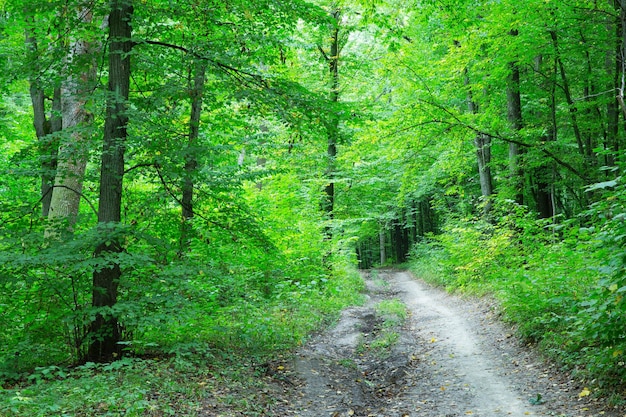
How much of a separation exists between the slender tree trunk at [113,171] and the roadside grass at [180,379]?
0.47m

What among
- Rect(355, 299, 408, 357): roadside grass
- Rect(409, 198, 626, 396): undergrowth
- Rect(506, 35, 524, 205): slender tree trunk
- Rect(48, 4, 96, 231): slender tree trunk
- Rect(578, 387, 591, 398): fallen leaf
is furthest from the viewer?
Rect(506, 35, 524, 205): slender tree trunk

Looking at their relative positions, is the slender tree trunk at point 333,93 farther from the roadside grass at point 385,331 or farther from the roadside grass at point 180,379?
the roadside grass at point 180,379

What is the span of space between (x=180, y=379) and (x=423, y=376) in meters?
4.18

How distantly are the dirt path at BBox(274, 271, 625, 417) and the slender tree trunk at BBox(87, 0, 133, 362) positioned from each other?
2820 mm

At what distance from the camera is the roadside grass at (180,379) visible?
469 centimetres

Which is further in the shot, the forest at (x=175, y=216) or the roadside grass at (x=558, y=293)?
the forest at (x=175, y=216)

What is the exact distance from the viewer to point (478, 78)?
16.1m

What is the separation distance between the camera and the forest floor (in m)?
6.03

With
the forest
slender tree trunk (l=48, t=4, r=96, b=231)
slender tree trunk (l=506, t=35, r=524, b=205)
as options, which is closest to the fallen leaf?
the forest

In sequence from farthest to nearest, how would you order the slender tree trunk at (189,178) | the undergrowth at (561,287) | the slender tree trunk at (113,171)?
the slender tree trunk at (189,178) → the slender tree trunk at (113,171) → the undergrowth at (561,287)

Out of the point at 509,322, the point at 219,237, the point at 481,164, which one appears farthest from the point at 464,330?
the point at 481,164

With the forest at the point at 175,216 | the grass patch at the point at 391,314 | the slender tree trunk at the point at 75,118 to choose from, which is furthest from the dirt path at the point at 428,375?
the slender tree trunk at the point at 75,118

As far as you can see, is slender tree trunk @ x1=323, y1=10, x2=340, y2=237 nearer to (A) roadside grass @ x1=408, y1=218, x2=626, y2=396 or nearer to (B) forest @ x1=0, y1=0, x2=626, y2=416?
(A) roadside grass @ x1=408, y1=218, x2=626, y2=396

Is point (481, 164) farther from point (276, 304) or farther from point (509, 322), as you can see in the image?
point (276, 304)
